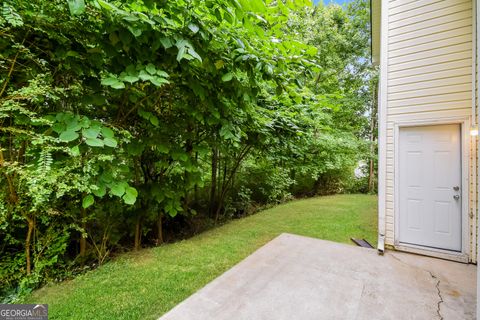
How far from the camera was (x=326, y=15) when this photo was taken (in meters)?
9.19

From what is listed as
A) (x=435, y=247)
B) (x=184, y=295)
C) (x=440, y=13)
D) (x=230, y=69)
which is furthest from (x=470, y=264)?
(x=230, y=69)

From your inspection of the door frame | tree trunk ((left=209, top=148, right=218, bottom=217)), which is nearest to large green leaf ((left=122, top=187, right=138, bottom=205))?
tree trunk ((left=209, top=148, right=218, bottom=217))

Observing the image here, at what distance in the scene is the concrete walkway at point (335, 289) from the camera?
77.0 inches

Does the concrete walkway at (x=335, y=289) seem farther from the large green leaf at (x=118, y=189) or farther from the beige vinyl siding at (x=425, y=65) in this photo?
the large green leaf at (x=118, y=189)

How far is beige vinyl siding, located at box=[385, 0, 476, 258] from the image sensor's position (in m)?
2.95

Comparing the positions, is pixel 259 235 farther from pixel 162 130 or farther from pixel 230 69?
pixel 230 69

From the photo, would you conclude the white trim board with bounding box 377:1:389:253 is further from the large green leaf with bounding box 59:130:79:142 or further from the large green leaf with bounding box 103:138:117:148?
the large green leaf with bounding box 59:130:79:142

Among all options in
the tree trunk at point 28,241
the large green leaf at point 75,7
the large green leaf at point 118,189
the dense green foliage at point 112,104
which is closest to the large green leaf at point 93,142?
the dense green foliage at point 112,104

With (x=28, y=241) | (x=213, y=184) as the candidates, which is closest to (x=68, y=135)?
(x=28, y=241)

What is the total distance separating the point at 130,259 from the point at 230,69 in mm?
2573

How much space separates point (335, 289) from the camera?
7.52ft

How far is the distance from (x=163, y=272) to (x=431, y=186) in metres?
3.71

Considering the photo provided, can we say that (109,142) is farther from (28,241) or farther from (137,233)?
(137,233)

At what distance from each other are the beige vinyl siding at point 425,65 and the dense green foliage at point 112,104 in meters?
1.73
